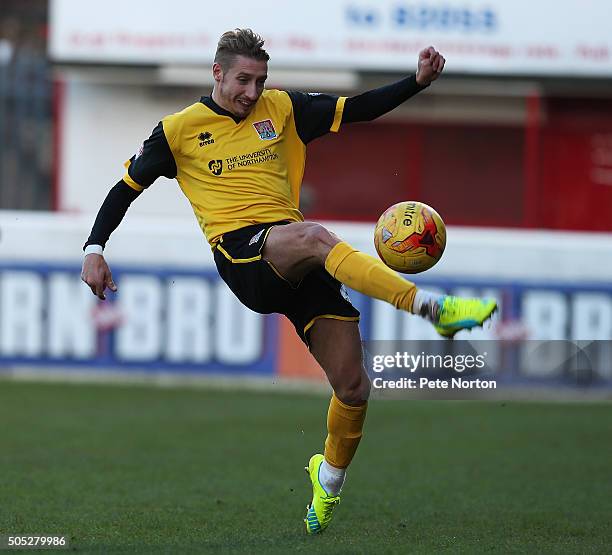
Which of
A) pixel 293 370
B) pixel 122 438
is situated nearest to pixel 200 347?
pixel 293 370

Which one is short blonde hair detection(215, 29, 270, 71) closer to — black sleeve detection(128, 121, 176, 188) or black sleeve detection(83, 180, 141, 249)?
black sleeve detection(128, 121, 176, 188)

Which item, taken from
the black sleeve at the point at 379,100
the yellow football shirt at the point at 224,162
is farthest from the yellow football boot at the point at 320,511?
the black sleeve at the point at 379,100

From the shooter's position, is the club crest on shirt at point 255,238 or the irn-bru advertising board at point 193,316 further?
the irn-bru advertising board at point 193,316

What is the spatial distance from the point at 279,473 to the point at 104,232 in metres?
2.86

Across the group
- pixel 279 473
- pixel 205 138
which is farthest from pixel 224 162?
pixel 279 473

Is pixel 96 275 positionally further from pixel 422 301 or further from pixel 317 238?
pixel 422 301

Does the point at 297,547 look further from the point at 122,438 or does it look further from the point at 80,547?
the point at 122,438

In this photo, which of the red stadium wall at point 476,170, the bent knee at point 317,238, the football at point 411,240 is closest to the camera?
the bent knee at point 317,238

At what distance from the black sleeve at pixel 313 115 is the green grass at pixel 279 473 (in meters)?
1.89

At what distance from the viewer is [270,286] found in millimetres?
6258

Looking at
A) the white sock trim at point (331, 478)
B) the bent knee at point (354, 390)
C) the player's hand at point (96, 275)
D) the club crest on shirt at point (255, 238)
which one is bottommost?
the white sock trim at point (331, 478)

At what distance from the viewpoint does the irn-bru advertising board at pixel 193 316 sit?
13867 mm

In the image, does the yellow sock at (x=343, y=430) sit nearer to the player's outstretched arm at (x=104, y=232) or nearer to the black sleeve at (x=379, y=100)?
the player's outstretched arm at (x=104, y=232)

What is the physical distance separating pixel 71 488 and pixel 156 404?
15.0 ft
